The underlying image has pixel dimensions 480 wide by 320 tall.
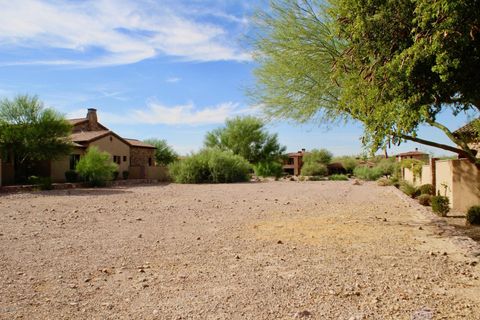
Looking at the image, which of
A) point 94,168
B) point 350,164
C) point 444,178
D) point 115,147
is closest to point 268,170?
point 115,147

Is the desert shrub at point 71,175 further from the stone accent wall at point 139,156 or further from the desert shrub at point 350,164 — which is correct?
→ the desert shrub at point 350,164

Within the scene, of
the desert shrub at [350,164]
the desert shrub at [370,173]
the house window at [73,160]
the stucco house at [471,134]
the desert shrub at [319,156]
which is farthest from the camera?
the desert shrub at [350,164]

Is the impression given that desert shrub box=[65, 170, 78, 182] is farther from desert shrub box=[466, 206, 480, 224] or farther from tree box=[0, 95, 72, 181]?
desert shrub box=[466, 206, 480, 224]

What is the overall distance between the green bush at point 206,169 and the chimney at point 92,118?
31.0 ft

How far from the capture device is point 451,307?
4.50 metres

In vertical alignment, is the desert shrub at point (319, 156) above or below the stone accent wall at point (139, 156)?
above

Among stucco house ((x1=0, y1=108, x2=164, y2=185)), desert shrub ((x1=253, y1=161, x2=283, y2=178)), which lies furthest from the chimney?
desert shrub ((x1=253, y1=161, x2=283, y2=178))

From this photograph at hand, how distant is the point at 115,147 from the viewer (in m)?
36.8

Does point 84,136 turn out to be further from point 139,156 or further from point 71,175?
point 139,156

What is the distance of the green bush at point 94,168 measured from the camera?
27906 mm

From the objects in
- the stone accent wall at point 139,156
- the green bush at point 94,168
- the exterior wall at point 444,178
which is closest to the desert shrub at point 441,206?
the exterior wall at point 444,178

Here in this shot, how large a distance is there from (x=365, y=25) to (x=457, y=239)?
4638 mm

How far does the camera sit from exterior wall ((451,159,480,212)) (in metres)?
14.6

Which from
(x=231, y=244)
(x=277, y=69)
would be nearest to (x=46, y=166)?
(x=277, y=69)
